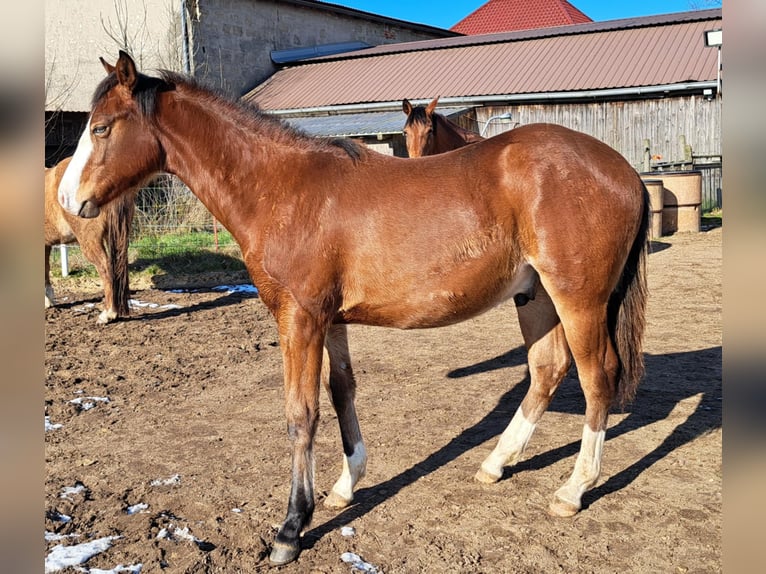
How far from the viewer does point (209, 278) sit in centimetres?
1119

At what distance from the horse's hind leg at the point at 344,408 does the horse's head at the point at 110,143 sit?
4.63 feet

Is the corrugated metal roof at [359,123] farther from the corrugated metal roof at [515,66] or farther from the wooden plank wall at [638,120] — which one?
the wooden plank wall at [638,120]

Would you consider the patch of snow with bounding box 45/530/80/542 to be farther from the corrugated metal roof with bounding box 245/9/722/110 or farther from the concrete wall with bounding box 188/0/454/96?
the corrugated metal roof with bounding box 245/9/722/110

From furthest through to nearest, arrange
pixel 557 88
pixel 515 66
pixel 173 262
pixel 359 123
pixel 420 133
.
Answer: pixel 515 66
pixel 557 88
pixel 359 123
pixel 173 262
pixel 420 133

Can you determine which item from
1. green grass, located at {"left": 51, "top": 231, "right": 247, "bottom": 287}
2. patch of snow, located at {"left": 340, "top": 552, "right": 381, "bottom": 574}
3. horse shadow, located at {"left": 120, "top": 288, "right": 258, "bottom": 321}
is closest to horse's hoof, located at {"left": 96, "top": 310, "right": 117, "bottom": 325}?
horse shadow, located at {"left": 120, "top": 288, "right": 258, "bottom": 321}

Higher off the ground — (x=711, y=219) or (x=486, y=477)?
(x=711, y=219)

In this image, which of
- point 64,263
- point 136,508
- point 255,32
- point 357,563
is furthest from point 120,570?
point 255,32

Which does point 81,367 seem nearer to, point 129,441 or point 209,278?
point 129,441

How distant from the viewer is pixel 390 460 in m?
4.21

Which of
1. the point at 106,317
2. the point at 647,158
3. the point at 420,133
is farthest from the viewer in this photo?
the point at 647,158

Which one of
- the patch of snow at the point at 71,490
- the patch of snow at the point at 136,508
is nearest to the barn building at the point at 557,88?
the patch of snow at the point at 71,490

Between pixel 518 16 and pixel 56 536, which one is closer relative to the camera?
pixel 56 536

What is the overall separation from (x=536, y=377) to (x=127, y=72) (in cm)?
286

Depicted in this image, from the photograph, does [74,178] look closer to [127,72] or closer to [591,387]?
[127,72]
